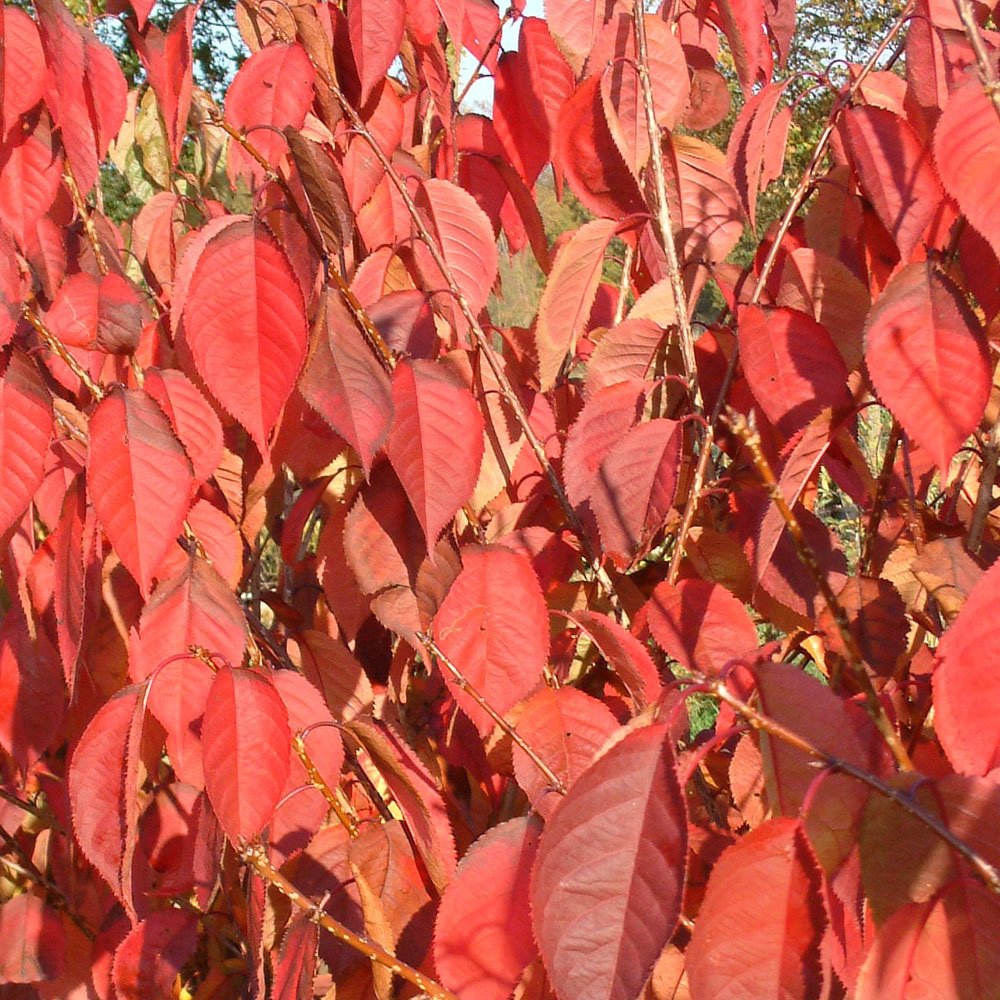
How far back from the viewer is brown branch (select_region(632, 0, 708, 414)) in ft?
2.88

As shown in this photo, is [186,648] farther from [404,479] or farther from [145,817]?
[145,817]

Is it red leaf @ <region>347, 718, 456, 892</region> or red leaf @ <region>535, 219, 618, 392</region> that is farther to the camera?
red leaf @ <region>535, 219, 618, 392</region>

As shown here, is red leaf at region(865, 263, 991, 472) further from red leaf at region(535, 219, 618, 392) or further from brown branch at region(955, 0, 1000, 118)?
red leaf at region(535, 219, 618, 392)

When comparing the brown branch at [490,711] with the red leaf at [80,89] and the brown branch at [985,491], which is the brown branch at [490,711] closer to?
the brown branch at [985,491]

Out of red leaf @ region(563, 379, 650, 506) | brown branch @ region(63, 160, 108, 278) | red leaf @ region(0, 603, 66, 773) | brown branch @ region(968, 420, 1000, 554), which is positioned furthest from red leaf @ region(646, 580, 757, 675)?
brown branch @ region(63, 160, 108, 278)

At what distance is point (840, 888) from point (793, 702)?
10 centimetres

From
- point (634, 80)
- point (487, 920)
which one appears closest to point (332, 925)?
point (487, 920)

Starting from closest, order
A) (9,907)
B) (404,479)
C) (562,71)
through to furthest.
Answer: (404,479)
(562,71)
(9,907)

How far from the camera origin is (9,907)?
4.33ft

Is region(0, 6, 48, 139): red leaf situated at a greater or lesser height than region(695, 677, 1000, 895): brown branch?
greater

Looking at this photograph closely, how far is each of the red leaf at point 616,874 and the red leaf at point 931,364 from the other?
0.86ft

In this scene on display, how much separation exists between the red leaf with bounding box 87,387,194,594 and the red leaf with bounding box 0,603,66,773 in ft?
1.11

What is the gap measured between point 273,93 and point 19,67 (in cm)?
22

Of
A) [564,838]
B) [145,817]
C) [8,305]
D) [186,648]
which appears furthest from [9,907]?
[564,838]
